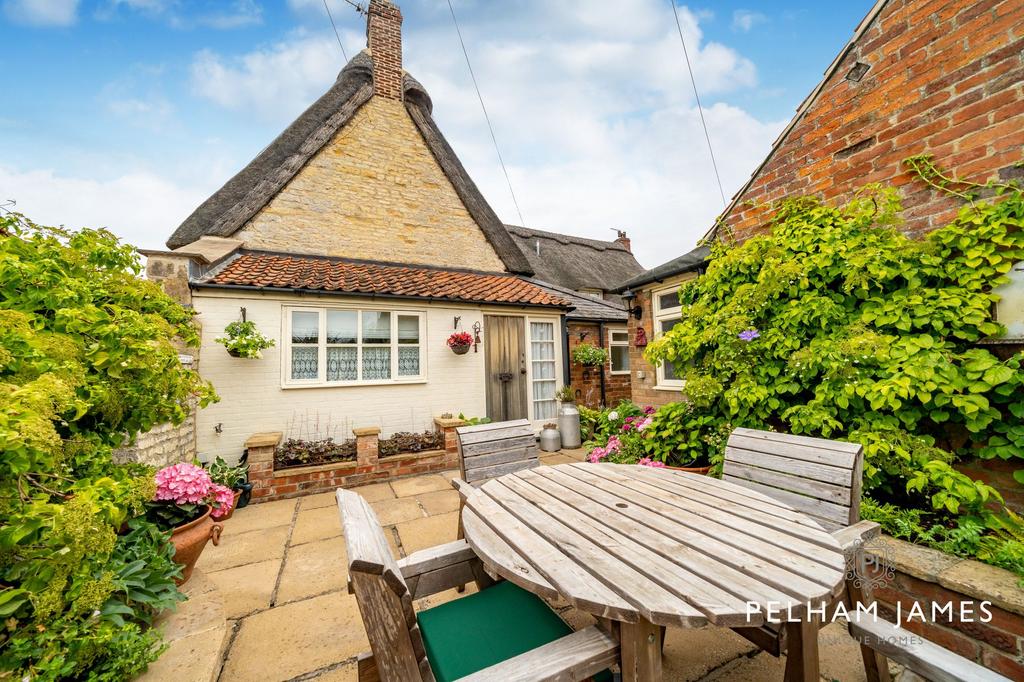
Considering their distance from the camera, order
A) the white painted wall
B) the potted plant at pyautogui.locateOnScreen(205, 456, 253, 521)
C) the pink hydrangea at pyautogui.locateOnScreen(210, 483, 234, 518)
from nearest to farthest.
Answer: the pink hydrangea at pyautogui.locateOnScreen(210, 483, 234, 518) → the potted plant at pyautogui.locateOnScreen(205, 456, 253, 521) → the white painted wall

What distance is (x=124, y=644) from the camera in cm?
146

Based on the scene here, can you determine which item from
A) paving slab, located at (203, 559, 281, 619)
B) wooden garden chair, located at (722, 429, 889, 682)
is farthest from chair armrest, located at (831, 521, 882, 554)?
paving slab, located at (203, 559, 281, 619)

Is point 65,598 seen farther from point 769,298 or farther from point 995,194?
point 995,194

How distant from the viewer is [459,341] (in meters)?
6.09

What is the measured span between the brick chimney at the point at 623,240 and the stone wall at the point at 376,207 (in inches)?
514

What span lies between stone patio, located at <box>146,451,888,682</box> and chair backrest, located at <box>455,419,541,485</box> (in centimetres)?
78

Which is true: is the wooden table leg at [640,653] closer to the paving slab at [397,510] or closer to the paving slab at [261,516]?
the paving slab at [397,510]

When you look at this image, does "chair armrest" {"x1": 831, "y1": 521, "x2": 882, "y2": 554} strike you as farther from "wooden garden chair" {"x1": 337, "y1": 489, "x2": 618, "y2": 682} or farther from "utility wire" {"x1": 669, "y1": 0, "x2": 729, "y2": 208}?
"utility wire" {"x1": 669, "y1": 0, "x2": 729, "y2": 208}

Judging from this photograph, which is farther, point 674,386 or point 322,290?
point 674,386

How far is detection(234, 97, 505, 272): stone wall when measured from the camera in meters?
6.54

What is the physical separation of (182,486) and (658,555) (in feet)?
9.86

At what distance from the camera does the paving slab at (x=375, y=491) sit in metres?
4.19

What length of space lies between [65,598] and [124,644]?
1.07 ft

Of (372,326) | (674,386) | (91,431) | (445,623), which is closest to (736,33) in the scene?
(674,386)
